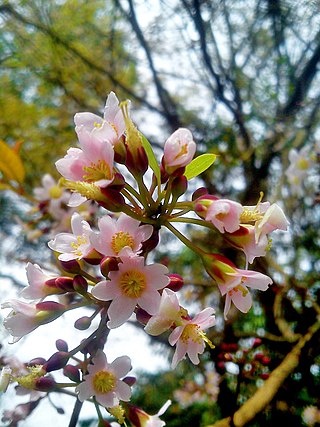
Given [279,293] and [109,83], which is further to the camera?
[109,83]

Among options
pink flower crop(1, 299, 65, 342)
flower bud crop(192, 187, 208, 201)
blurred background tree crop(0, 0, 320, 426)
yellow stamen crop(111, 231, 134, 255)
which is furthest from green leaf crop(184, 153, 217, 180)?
blurred background tree crop(0, 0, 320, 426)

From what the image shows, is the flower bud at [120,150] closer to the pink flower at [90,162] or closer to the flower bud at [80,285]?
the pink flower at [90,162]

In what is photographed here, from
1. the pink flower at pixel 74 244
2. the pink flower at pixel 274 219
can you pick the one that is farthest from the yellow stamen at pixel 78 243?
the pink flower at pixel 274 219

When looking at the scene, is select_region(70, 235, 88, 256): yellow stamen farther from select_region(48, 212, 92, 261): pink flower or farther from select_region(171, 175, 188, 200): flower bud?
select_region(171, 175, 188, 200): flower bud

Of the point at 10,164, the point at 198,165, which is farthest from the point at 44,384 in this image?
the point at 10,164

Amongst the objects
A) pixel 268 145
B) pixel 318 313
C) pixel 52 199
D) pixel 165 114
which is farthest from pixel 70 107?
pixel 318 313

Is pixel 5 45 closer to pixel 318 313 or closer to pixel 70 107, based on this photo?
pixel 70 107
